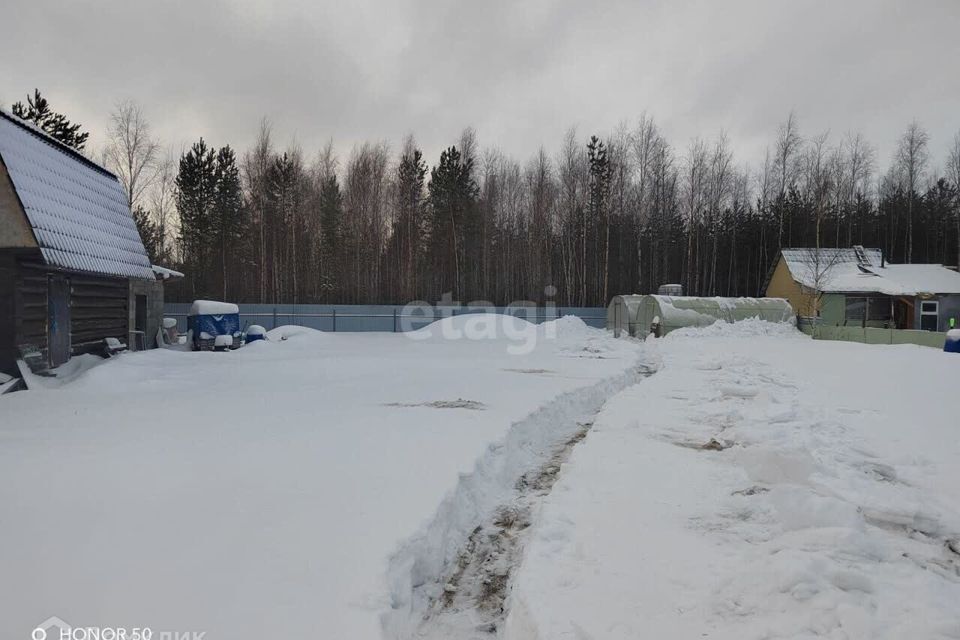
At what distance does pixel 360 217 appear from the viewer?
112 feet

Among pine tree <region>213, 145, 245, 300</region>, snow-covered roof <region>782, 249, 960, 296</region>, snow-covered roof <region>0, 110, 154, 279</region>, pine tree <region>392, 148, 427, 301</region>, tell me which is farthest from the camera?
pine tree <region>392, 148, 427, 301</region>

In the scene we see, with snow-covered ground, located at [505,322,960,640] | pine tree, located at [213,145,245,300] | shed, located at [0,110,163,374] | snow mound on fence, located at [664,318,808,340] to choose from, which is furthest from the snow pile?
snow-covered ground, located at [505,322,960,640]

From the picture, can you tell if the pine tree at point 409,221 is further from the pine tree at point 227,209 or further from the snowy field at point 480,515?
the snowy field at point 480,515

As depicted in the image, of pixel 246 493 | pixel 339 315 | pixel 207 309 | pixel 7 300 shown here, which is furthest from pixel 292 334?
pixel 246 493

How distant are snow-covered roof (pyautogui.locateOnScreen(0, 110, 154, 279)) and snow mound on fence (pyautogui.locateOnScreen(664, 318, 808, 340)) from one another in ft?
61.9

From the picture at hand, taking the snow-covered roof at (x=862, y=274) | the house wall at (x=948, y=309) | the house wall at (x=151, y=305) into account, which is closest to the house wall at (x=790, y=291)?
the snow-covered roof at (x=862, y=274)

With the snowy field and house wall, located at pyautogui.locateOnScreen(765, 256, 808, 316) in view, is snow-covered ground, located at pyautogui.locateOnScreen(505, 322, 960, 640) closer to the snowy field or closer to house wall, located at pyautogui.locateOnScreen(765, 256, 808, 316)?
the snowy field

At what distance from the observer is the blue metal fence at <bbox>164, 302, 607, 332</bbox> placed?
2489 centimetres

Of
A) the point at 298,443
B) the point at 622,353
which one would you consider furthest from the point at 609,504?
the point at 622,353

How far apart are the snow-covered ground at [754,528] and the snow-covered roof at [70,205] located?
33.4ft

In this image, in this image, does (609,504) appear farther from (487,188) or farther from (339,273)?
(487,188)

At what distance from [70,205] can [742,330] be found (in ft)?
77.2

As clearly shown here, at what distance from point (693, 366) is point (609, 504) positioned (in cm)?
1048

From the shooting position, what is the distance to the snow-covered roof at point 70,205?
30.3 feet
